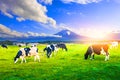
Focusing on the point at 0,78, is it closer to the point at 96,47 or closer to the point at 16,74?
the point at 16,74

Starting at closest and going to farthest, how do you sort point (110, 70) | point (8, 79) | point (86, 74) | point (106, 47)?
1. point (8, 79)
2. point (86, 74)
3. point (110, 70)
4. point (106, 47)

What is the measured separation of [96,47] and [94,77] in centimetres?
1495

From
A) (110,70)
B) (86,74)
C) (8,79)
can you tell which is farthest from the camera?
(110,70)

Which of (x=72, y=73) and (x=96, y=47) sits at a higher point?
(x=96, y=47)

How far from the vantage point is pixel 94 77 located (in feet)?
72.1

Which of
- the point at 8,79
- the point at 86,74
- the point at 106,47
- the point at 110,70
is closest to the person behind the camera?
the point at 8,79

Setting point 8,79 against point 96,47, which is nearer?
point 8,79

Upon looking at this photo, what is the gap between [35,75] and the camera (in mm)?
22641

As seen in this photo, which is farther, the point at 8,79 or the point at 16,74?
the point at 16,74

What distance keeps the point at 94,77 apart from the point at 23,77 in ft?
18.8

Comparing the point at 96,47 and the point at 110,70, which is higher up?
the point at 96,47

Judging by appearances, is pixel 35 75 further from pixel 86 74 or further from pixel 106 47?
pixel 106 47

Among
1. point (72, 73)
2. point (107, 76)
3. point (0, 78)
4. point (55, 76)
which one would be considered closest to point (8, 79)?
point (0, 78)

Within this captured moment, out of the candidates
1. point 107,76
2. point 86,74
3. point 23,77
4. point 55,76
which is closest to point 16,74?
point 23,77
